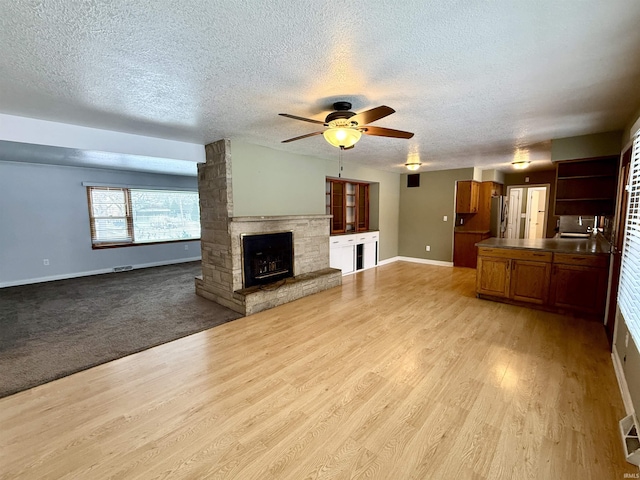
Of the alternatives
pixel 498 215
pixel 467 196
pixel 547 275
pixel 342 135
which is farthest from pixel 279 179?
pixel 498 215

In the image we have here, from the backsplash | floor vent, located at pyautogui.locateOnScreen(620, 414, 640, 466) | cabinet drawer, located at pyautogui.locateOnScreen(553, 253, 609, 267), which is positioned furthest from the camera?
the backsplash

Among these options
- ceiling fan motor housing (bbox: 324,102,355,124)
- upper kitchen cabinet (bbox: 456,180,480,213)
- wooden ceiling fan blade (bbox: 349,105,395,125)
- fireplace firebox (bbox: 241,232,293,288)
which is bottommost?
fireplace firebox (bbox: 241,232,293,288)

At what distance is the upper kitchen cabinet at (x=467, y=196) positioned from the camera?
6.72 m

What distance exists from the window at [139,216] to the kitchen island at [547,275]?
7291 millimetres

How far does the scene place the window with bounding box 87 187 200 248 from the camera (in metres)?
6.41

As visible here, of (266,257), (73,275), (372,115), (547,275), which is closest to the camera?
(372,115)

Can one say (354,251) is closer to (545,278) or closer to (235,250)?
(235,250)

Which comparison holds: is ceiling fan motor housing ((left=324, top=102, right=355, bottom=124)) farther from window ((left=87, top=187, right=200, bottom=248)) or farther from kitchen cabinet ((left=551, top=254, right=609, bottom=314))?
window ((left=87, top=187, right=200, bottom=248))

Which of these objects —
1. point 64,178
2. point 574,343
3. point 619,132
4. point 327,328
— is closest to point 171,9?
point 327,328

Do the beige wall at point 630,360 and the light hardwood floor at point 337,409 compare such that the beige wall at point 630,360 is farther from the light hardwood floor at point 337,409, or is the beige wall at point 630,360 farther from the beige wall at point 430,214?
the beige wall at point 430,214

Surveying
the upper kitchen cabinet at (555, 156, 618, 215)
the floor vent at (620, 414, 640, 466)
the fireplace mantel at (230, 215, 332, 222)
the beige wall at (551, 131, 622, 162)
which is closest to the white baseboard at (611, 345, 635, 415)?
the floor vent at (620, 414, 640, 466)

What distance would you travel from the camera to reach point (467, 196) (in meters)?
6.77

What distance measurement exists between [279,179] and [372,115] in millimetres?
2692

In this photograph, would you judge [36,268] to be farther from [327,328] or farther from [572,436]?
[572,436]
